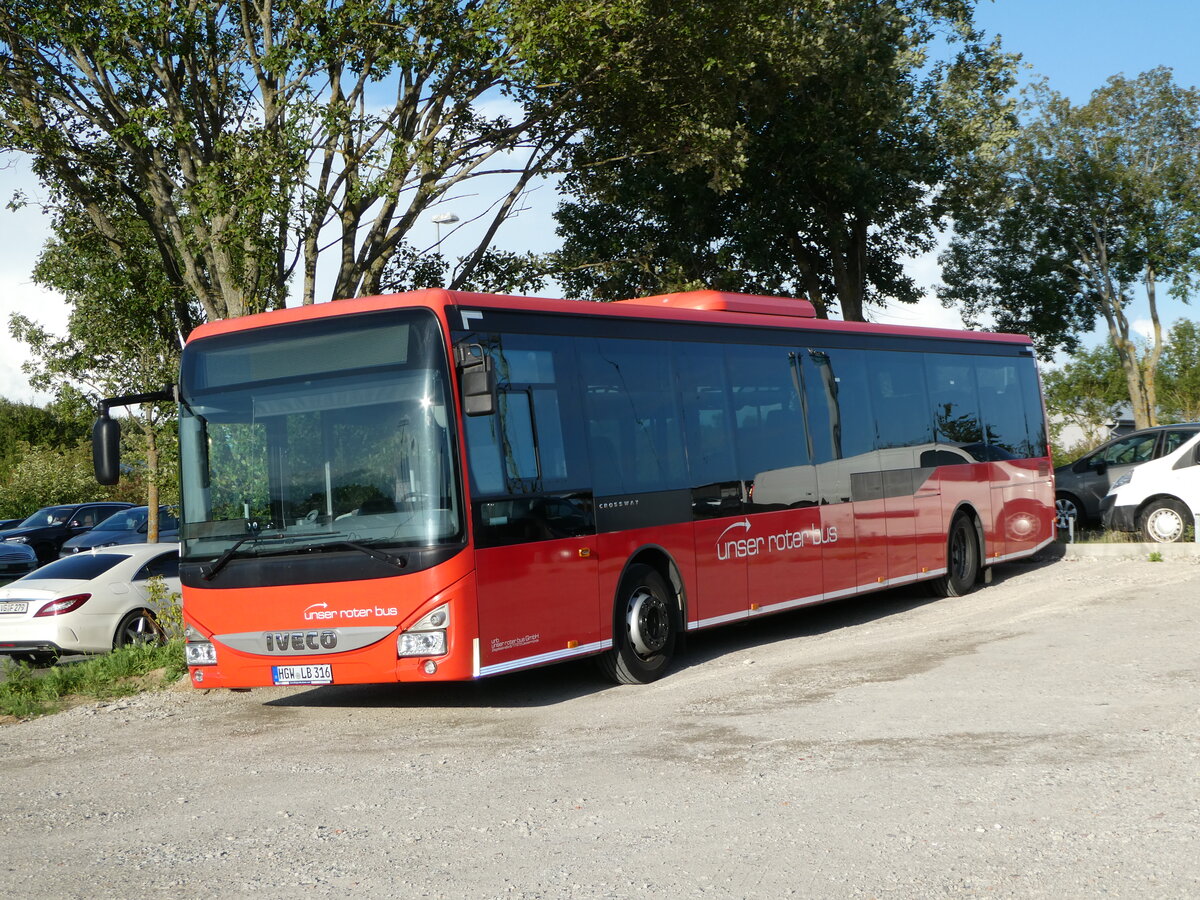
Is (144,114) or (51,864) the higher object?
(144,114)

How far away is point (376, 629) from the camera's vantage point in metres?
9.77

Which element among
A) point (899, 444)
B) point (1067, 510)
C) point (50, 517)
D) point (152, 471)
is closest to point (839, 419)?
point (899, 444)

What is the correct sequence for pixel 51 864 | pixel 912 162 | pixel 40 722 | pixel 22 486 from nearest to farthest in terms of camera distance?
1. pixel 51 864
2. pixel 40 722
3. pixel 912 162
4. pixel 22 486

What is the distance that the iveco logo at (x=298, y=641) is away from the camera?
9922 millimetres

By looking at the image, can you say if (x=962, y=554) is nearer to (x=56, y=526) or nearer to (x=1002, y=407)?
(x=1002, y=407)

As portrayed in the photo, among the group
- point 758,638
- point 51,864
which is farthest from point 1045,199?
point 51,864

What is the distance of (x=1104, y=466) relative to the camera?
74.0ft

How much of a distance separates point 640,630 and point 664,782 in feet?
12.6

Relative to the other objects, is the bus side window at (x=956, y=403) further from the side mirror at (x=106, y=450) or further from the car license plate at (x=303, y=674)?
the side mirror at (x=106, y=450)

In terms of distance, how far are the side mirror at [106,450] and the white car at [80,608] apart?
4.44 metres

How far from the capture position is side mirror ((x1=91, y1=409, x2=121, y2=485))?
10398 mm

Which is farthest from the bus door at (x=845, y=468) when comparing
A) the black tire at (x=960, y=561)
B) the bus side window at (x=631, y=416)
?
the bus side window at (x=631, y=416)

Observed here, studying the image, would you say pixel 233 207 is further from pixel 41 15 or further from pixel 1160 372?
pixel 1160 372

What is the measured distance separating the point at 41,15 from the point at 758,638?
9975 millimetres
